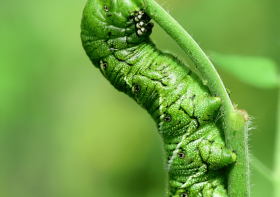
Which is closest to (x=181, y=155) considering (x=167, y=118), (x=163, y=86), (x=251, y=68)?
(x=167, y=118)

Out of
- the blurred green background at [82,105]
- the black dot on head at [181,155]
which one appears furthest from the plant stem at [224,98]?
the blurred green background at [82,105]

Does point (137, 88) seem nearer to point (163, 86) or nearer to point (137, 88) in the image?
point (137, 88)

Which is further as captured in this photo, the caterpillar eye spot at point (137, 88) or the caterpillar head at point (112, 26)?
the caterpillar eye spot at point (137, 88)

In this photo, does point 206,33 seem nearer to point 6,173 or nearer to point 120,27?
point 120,27

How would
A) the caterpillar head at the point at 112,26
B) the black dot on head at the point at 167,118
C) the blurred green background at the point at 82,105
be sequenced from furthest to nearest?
the blurred green background at the point at 82,105 → the black dot on head at the point at 167,118 → the caterpillar head at the point at 112,26

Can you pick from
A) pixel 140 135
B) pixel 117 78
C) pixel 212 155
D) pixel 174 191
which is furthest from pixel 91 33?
pixel 140 135

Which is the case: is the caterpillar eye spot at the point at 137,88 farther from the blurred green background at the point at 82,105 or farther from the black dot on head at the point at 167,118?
the blurred green background at the point at 82,105

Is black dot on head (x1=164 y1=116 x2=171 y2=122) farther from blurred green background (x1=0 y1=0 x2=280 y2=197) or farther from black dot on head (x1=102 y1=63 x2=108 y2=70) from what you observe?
blurred green background (x1=0 y1=0 x2=280 y2=197)
